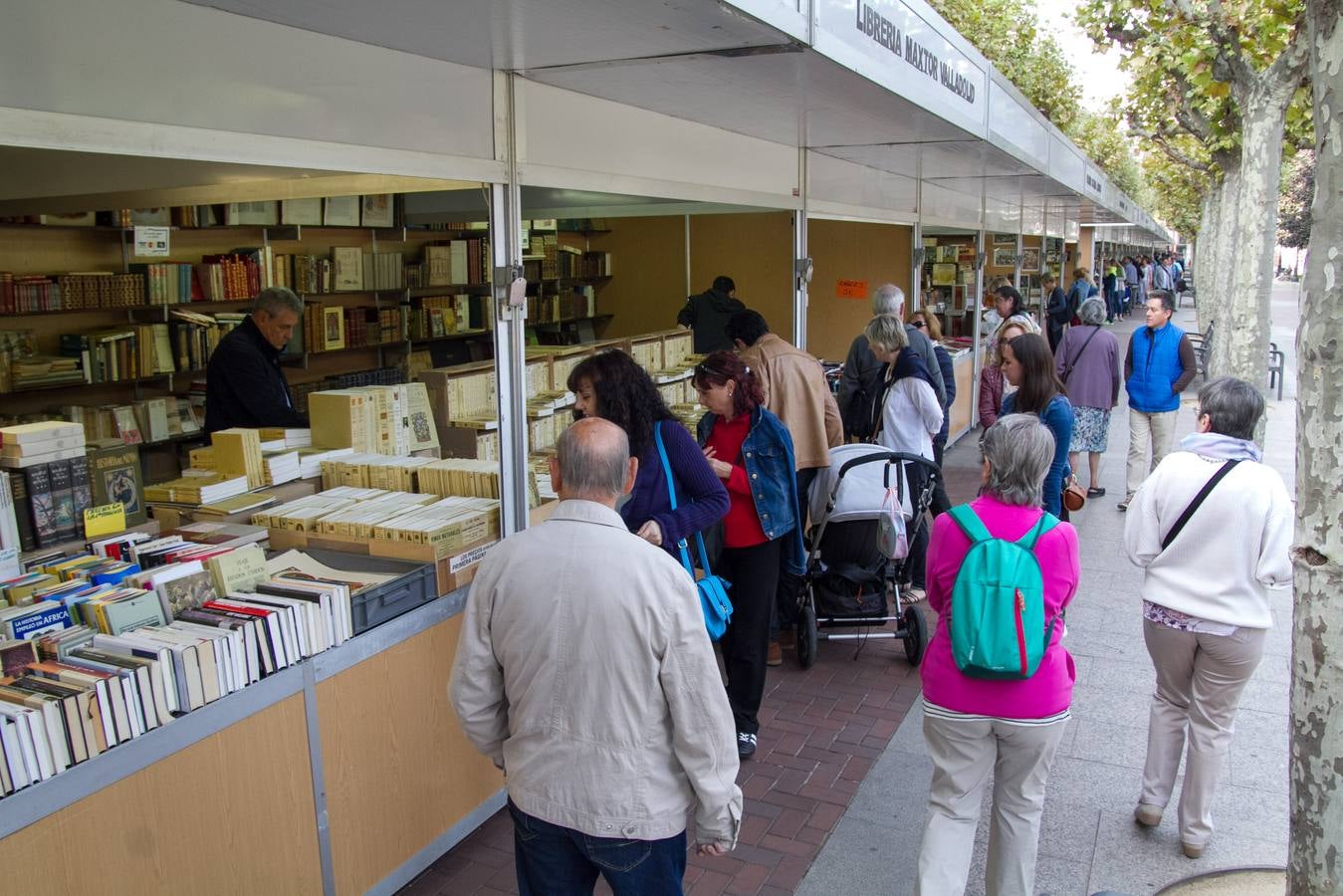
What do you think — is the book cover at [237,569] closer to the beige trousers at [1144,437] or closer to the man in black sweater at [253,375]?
the man in black sweater at [253,375]

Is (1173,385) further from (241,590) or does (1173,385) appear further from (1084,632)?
(241,590)

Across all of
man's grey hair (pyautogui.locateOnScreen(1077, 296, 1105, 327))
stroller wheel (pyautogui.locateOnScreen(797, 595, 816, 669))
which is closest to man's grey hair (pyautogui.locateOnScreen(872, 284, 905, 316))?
man's grey hair (pyautogui.locateOnScreen(1077, 296, 1105, 327))

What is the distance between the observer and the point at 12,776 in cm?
210

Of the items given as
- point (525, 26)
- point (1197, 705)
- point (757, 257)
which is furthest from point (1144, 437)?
point (525, 26)

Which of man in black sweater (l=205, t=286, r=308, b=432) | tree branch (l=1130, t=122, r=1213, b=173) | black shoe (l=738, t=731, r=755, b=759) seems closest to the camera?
black shoe (l=738, t=731, r=755, b=759)

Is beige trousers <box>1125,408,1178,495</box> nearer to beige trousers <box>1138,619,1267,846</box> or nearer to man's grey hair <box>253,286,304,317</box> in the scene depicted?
beige trousers <box>1138,619,1267,846</box>

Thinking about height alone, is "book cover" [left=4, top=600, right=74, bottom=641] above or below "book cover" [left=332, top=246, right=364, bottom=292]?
below

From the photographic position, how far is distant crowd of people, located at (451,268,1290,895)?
2090 mm

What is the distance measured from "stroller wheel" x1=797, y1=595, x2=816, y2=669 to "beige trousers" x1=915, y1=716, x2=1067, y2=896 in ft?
7.42

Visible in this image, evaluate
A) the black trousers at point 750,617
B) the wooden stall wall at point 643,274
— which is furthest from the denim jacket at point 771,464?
the wooden stall wall at point 643,274

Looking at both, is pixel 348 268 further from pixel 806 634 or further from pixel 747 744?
pixel 747 744

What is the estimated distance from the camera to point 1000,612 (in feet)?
8.63

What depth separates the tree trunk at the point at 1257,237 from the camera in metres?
7.75

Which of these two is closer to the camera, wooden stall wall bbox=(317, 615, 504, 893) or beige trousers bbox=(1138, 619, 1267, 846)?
wooden stall wall bbox=(317, 615, 504, 893)
